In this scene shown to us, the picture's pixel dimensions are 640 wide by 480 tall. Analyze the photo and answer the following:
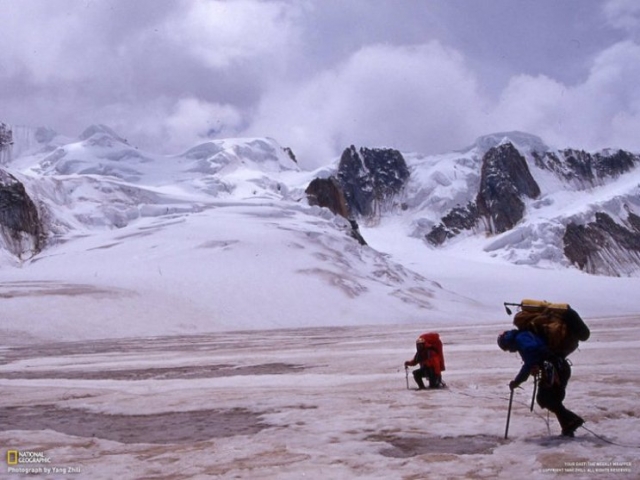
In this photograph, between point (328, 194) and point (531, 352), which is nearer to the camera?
point (531, 352)

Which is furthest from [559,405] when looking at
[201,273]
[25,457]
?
[201,273]

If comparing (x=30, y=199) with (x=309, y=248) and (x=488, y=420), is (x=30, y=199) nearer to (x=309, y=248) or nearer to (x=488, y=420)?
→ (x=309, y=248)

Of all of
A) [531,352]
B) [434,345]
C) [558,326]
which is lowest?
[434,345]

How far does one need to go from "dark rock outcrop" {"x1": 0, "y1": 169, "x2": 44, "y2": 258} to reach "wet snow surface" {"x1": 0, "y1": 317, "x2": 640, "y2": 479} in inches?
3871

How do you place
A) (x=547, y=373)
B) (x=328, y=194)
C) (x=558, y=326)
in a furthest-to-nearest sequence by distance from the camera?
(x=328, y=194), (x=558, y=326), (x=547, y=373)

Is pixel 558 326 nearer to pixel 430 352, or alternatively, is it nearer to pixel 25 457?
pixel 430 352

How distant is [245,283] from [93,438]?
63.2 m

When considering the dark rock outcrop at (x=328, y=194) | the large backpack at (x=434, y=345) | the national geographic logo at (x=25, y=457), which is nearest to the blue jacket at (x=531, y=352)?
the large backpack at (x=434, y=345)

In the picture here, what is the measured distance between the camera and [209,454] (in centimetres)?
756

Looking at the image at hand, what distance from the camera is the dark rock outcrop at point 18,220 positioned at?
340 ft

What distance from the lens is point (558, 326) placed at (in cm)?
751

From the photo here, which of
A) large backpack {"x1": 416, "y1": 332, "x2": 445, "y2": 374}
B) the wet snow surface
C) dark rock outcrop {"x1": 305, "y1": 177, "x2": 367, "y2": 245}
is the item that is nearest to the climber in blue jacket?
the wet snow surface

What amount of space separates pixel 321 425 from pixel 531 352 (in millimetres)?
3453

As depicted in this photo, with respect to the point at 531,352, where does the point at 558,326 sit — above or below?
above
